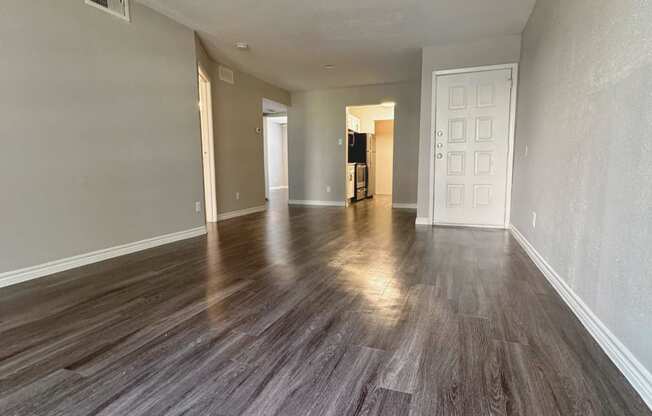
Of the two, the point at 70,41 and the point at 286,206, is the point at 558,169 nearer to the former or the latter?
the point at 70,41

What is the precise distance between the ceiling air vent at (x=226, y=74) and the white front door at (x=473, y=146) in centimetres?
310

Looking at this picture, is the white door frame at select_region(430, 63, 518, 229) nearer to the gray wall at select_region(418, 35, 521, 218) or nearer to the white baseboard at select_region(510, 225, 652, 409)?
the gray wall at select_region(418, 35, 521, 218)

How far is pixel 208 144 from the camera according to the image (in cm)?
483

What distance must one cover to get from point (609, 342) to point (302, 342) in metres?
1.34

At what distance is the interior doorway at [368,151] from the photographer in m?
7.27

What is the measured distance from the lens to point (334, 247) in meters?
A: 3.38

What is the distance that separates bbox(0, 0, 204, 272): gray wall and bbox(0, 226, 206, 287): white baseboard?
1.9 inches

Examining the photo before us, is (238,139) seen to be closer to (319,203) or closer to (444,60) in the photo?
(319,203)

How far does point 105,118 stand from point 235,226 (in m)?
2.11

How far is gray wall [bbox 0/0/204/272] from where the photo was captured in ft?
7.73

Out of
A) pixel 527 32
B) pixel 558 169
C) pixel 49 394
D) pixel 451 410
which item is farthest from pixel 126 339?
pixel 527 32

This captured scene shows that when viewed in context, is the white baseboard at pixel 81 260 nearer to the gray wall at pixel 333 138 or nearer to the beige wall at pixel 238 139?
the beige wall at pixel 238 139

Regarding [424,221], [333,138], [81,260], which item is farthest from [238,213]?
[424,221]

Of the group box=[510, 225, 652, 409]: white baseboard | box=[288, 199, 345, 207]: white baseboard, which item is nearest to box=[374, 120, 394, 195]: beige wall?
box=[288, 199, 345, 207]: white baseboard
